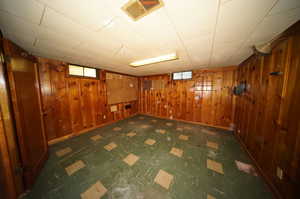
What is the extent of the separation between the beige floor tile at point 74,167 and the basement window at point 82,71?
7.89ft

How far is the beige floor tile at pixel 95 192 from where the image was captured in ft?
3.78

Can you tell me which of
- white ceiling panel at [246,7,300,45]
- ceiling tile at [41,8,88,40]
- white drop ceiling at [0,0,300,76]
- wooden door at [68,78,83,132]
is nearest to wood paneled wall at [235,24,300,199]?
white ceiling panel at [246,7,300,45]

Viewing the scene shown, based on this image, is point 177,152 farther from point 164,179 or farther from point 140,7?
point 140,7

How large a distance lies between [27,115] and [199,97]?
14.7ft

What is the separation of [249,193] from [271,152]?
676 mm

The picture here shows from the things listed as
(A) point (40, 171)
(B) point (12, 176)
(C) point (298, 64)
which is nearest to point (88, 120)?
(A) point (40, 171)

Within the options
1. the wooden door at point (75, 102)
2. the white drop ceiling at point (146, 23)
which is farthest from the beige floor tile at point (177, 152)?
the wooden door at point (75, 102)

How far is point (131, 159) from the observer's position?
178 centimetres

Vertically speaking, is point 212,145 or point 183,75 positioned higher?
point 183,75

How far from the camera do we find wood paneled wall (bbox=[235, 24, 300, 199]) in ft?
3.24

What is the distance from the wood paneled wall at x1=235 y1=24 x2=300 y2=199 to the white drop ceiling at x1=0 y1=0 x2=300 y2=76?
414 mm

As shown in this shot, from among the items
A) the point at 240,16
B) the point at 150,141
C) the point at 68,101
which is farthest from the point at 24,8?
the point at 150,141

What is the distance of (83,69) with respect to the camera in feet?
9.38

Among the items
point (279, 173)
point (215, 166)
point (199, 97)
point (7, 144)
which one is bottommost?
point (215, 166)
